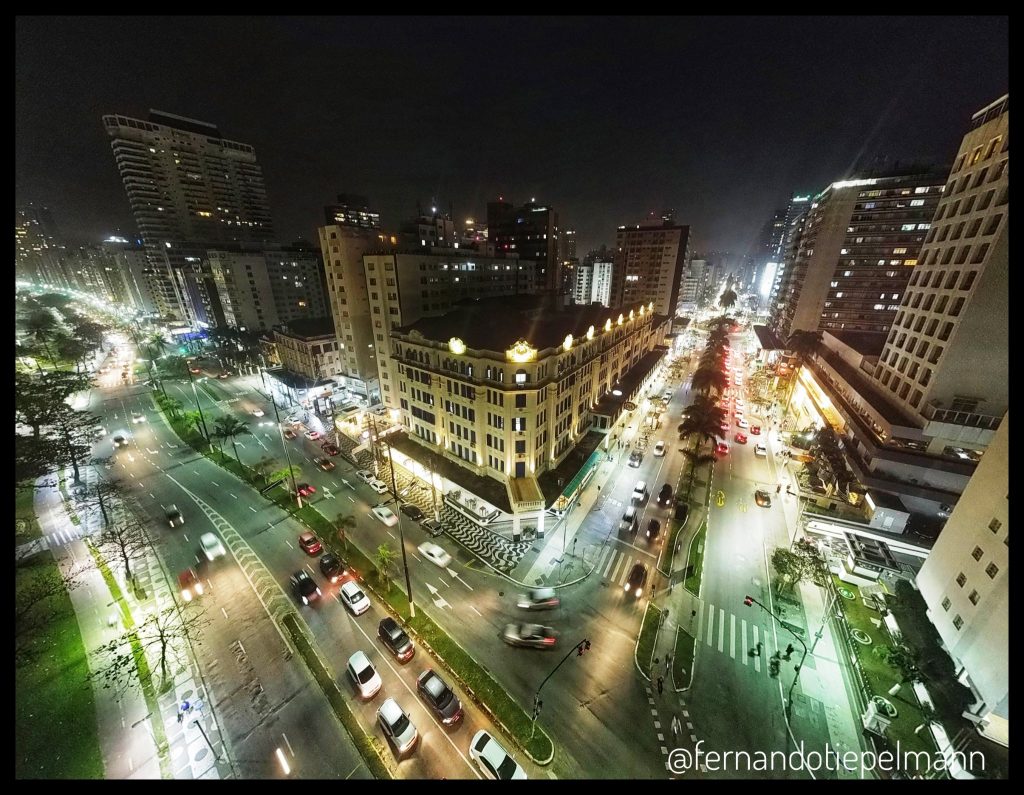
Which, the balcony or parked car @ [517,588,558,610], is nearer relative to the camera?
parked car @ [517,588,558,610]

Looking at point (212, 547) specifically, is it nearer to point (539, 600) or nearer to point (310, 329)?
point (539, 600)

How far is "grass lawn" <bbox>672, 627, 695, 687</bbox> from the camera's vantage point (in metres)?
25.2

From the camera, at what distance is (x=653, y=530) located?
3881 centimetres

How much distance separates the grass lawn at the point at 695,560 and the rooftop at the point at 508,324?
27.3 metres

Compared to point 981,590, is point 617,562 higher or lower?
lower

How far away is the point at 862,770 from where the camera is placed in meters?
21.2

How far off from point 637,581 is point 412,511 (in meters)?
25.8

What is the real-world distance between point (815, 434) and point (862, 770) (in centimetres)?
4654

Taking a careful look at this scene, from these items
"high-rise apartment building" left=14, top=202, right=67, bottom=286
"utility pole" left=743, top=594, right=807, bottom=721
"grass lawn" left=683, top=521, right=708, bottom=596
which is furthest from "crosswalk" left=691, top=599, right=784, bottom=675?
"high-rise apartment building" left=14, top=202, right=67, bottom=286

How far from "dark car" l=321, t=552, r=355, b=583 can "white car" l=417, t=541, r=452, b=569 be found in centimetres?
692

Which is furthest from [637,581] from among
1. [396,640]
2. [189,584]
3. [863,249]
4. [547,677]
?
[863,249]

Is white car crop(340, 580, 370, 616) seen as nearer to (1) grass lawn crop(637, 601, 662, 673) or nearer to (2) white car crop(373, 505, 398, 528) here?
(2) white car crop(373, 505, 398, 528)

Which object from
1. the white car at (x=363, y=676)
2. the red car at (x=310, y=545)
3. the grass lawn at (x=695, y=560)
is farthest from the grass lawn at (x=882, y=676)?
the red car at (x=310, y=545)
